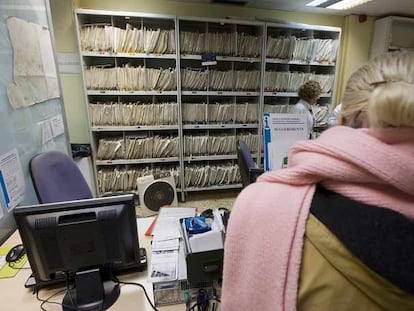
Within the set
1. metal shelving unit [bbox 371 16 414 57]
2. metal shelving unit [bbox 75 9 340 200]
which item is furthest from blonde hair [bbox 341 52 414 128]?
metal shelving unit [bbox 371 16 414 57]

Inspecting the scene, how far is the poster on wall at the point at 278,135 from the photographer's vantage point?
5.31 ft

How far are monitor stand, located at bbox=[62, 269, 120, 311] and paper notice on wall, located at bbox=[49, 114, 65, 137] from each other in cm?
149

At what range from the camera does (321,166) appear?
18.5 inches

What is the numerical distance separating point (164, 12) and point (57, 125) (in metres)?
1.88

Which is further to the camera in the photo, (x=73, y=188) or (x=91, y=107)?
(x=91, y=107)

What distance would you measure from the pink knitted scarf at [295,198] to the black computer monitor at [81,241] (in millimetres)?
537

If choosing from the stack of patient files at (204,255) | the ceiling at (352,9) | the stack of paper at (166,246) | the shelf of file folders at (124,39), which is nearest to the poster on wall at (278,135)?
the stack of paper at (166,246)

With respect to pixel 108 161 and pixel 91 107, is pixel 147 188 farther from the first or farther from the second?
pixel 91 107

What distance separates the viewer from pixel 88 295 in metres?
0.94

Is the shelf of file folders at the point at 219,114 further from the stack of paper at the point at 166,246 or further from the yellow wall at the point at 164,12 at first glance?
Result: the stack of paper at the point at 166,246

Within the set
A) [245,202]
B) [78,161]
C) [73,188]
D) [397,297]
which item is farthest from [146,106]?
[397,297]

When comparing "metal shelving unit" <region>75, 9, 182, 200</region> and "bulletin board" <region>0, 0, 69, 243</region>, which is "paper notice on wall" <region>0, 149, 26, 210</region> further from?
"metal shelving unit" <region>75, 9, 182, 200</region>

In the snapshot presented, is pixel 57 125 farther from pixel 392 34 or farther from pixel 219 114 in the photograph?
pixel 392 34

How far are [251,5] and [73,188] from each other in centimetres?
296
